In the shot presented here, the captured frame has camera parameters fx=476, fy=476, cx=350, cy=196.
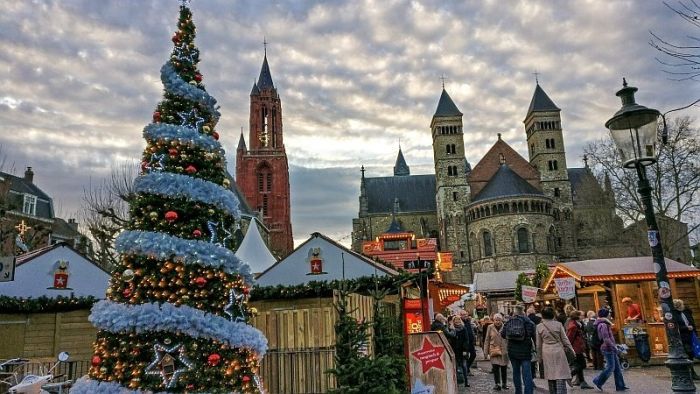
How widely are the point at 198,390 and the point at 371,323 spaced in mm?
2516

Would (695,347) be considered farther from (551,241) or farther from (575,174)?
(575,174)

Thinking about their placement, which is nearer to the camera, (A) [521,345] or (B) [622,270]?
(A) [521,345]

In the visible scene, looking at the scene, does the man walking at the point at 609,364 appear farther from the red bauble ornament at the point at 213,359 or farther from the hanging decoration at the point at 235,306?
the red bauble ornament at the point at 213,359

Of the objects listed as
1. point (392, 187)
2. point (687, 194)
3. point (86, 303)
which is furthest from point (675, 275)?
point (392, 187)

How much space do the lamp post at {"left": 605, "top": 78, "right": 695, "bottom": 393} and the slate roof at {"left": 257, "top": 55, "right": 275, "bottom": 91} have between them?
67955 mm

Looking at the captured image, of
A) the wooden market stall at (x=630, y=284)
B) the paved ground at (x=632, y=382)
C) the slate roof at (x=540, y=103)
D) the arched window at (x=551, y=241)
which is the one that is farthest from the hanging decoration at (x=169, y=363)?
the slate roof at (x=540, y=103)

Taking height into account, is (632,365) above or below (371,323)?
below

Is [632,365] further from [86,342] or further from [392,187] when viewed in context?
[392,187]

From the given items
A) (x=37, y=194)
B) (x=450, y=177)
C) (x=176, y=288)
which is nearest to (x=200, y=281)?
(x=176, y=288)

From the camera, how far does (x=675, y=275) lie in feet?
53.4

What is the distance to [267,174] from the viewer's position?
66.9 m

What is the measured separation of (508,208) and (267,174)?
108 feet

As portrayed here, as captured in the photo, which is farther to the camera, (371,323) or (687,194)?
(687,194)

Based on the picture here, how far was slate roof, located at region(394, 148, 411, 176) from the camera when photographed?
8669 centimetres
